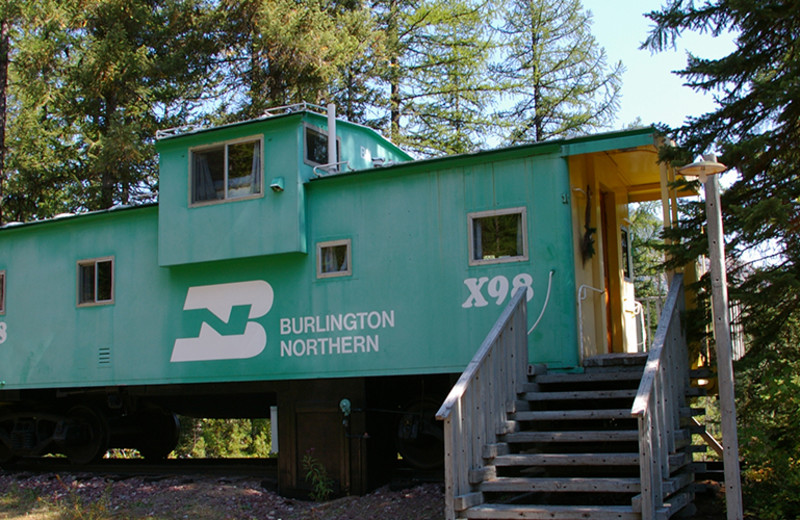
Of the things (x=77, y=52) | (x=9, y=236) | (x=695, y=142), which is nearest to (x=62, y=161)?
(x=77, y=52)

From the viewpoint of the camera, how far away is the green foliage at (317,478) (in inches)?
396

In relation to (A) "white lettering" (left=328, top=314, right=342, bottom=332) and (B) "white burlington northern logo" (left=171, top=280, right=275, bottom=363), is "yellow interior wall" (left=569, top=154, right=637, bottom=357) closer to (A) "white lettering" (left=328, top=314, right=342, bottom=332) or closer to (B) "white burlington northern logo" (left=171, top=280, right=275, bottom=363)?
(A) "white lettering" (left=328, top=314, right=342, bottom=332)

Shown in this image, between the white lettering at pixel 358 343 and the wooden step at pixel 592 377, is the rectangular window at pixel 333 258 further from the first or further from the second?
the wooden step at pixel 592 377

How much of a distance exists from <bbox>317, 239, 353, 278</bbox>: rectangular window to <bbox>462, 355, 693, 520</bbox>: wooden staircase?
294 centimetres

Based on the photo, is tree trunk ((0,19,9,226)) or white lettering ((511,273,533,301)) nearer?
white lettering ((511,273,533,301))

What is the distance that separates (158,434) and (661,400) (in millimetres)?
9771

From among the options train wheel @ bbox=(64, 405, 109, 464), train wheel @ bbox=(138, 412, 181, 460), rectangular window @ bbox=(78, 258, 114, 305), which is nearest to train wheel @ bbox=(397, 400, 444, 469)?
rectangular window @ bbox=(78, 258, 114, 305)

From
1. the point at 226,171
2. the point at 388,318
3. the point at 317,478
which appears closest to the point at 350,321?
the point at 388,318

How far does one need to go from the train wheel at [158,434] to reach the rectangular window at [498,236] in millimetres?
7202

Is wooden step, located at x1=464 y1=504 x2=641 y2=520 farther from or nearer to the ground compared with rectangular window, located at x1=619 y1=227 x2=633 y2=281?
nearer to the ground

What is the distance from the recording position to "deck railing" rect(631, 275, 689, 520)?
20.8 feet

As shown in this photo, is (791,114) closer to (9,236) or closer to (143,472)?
(143,472)

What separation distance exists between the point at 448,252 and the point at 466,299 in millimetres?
614

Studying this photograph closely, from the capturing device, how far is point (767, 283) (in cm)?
852
